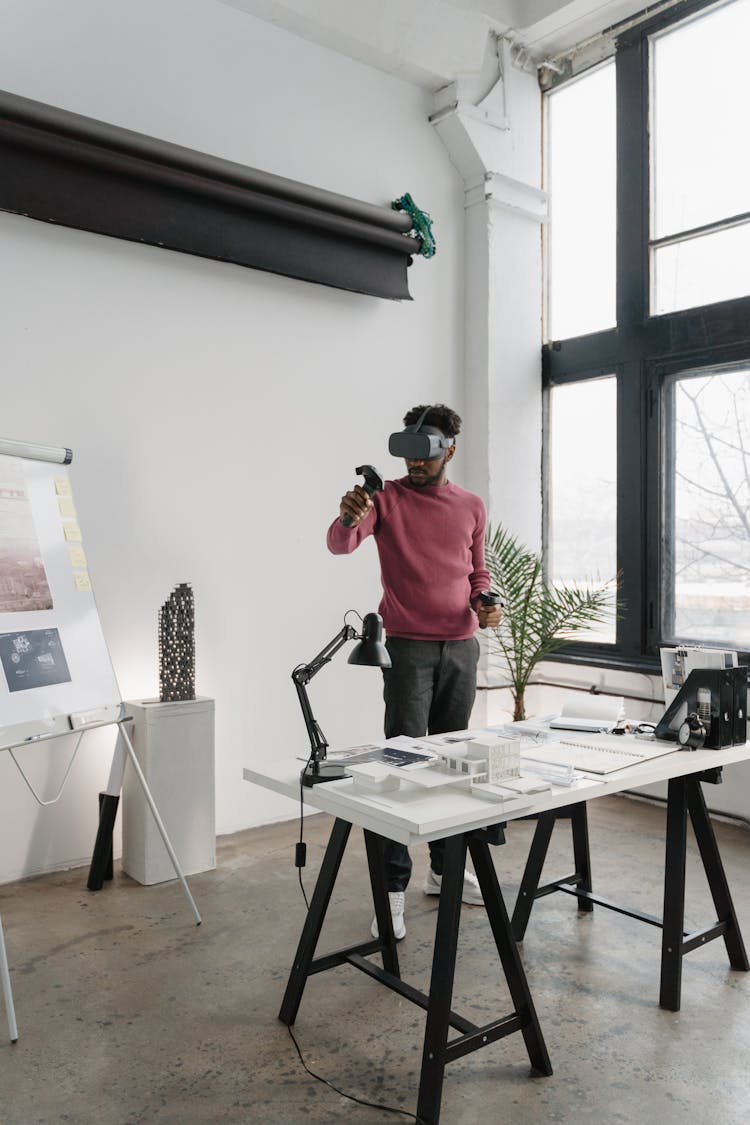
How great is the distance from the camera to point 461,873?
2.02 m

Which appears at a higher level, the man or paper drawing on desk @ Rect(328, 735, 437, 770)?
the man

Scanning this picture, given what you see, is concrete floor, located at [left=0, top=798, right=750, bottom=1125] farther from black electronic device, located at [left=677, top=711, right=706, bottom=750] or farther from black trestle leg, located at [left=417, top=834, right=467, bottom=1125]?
black electronic device, located at [left=677, top=711, right=706, bottom=750]

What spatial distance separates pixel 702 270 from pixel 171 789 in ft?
12.3

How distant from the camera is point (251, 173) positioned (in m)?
3.92

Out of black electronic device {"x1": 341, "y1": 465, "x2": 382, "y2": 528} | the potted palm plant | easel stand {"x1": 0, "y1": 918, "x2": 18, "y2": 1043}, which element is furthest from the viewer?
the potted palm plant

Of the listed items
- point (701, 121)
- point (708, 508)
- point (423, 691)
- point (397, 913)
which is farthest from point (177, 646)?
point (701, 121)

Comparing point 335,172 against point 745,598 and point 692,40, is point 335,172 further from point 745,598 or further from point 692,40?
point 745,598

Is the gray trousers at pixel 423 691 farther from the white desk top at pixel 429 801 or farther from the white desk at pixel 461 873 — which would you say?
the white desk top at pixel 429 801

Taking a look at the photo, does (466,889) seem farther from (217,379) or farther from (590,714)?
(217,379)

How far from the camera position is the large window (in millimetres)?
4418

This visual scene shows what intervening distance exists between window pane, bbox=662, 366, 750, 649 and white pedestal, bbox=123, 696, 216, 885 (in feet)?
8.57

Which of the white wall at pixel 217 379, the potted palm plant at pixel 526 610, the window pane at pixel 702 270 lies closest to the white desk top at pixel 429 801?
the white wall at pixel 217 379

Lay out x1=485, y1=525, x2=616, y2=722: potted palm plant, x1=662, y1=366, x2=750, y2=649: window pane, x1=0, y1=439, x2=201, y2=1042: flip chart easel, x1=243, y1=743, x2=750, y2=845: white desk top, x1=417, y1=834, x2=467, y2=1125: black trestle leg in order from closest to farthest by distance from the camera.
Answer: x1=243, y1=743, x2=750, y2=845: white desk top
x1=417, y1=834, x2=467, y2=1125: black trestle leg
x1=0, y1=439, x2=201, y2=1042: flip chart easel
x1=662, y1=366, x2=750, y2=649: window pane
x1=485, y1=525, x2=616, y2=722: potted palm plant

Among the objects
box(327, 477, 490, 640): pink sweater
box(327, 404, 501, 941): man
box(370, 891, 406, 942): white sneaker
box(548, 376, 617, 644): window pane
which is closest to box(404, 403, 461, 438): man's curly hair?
box(327, 404, 501, 941): man
